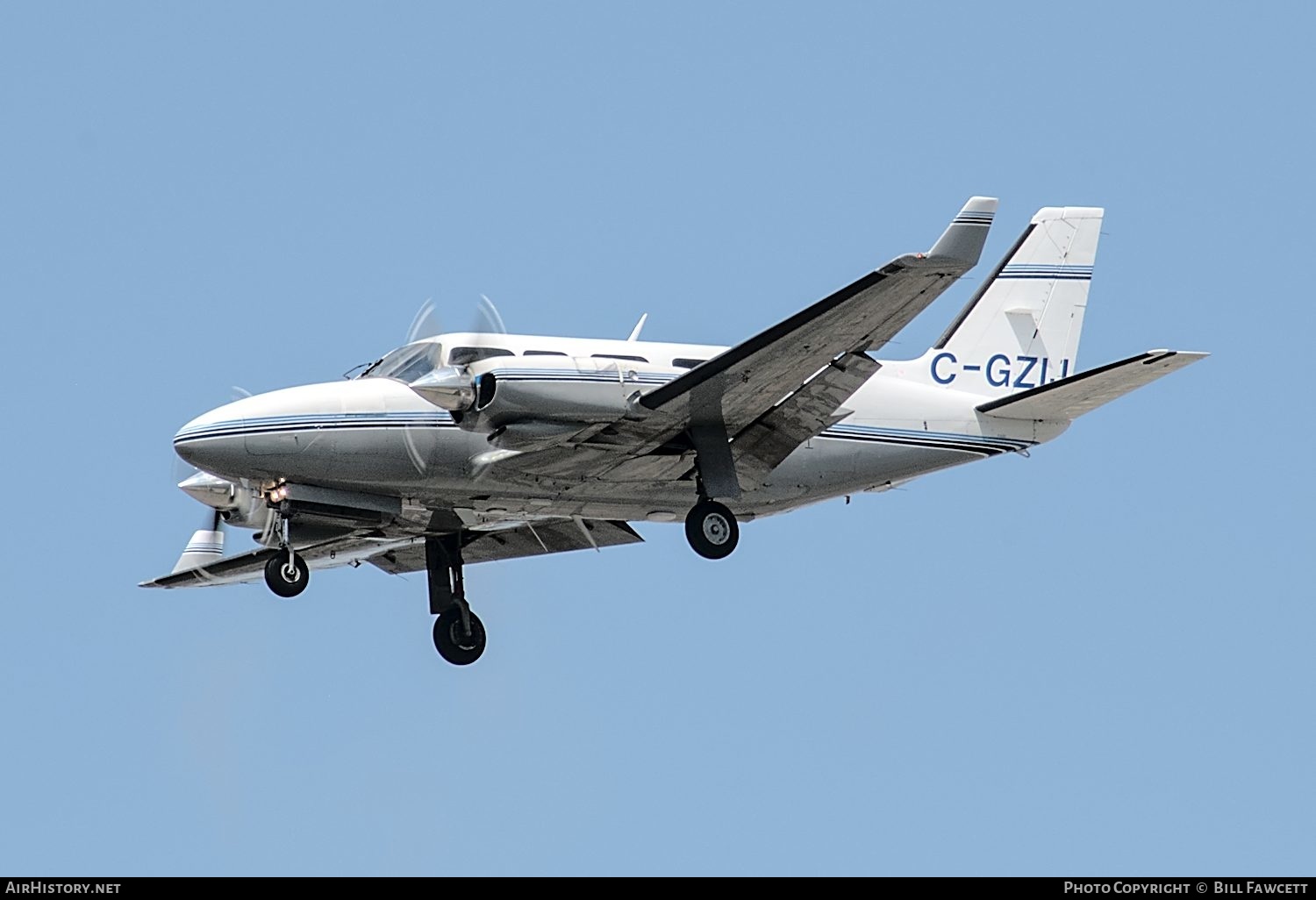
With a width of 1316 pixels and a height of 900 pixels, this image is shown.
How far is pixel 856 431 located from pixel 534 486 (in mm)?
4176

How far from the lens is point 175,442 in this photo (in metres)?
21.2

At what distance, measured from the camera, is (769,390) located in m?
21.3

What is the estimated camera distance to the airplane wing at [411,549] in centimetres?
2489

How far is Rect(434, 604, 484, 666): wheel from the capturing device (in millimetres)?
24547

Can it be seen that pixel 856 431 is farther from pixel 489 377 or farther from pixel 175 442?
pixel 175 442

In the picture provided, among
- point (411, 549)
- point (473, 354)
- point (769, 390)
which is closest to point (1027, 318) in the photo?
point (769, 390)

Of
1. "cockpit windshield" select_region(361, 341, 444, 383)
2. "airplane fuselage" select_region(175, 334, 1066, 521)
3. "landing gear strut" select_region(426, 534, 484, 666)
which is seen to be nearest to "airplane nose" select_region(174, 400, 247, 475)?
"airplane fuselage" select_region(175, 334, 1066, 521)

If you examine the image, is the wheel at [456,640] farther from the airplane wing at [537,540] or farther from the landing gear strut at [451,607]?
the airplane wing at [537,540]

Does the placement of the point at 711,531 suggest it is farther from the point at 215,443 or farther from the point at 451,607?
the point at 215,443

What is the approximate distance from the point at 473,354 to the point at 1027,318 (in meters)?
8.33

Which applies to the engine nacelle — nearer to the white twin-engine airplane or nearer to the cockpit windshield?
the white twin-engine airplane

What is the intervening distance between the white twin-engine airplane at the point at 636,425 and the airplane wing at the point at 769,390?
26mm

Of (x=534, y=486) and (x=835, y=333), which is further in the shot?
(x=534, y=486)
